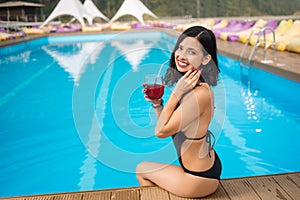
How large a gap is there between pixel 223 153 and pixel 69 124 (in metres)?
1.67

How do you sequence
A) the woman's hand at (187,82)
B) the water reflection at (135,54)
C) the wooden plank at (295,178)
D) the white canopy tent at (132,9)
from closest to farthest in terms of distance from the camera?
the woman's hand at (187,82) → the water reflection at (135,54) → the wooden plank at (295,178) → the white canopy tent at (132,9)

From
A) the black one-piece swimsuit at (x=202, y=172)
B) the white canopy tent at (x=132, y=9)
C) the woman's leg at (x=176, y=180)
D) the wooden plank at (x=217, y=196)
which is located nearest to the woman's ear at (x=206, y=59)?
the black one-piece swimsuit at (x=202, y=172)

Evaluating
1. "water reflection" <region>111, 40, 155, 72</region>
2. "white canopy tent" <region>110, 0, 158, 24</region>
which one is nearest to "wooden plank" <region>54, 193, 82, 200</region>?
"water reflection" <region>111, 40, 155, 72</region>

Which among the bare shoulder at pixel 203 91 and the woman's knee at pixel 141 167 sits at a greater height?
the bare shoulder at pixel 203 91

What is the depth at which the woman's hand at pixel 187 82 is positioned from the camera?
3.91 feet

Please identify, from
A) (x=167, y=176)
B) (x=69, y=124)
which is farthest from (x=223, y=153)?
(x=69, y=124)

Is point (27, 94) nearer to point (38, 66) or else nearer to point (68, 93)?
point (68, 93)

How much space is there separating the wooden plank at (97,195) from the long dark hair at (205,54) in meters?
0.57

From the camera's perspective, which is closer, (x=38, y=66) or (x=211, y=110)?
(x=211, y=110)

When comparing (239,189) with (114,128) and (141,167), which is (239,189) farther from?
(114,128)

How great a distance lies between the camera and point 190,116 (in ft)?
4.00

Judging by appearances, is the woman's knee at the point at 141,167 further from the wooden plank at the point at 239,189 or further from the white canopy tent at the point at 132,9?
the white canopy tent at the point at 132,9

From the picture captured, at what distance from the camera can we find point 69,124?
11.5ft

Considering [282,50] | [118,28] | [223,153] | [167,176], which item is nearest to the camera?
[167,176]
